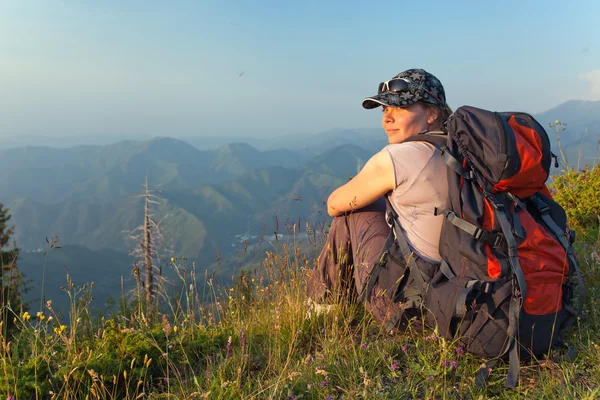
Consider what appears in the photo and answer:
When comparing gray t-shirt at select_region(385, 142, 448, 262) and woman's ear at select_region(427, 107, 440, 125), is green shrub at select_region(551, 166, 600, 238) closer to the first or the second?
woman's ear at select_region(427, 107, 440, 125)

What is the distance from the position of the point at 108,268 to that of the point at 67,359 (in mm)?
188709

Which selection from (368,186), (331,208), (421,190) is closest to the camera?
(421,190)

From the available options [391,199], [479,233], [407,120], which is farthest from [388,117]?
[479,233]

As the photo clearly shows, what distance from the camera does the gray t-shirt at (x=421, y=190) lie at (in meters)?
2.57

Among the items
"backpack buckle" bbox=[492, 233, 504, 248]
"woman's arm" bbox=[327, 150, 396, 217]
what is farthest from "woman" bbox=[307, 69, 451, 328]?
"backpack buckle" bbox=[492, 233, 504, 248]

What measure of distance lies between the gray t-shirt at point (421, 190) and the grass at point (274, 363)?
2.09ft

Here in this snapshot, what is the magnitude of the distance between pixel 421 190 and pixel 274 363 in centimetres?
150

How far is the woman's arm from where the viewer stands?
2676 mm

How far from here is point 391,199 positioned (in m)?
2.84

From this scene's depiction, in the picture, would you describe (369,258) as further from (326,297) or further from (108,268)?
(108,268)

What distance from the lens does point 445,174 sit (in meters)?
2.57

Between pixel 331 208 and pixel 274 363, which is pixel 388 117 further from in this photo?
pixel 274 363

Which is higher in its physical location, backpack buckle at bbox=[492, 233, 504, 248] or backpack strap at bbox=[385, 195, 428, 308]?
backpack buckle at bbox=[492, 233, 504, 248]

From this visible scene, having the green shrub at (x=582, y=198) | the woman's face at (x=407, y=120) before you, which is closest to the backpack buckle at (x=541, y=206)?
the woman's face at (x=407, y=120)
